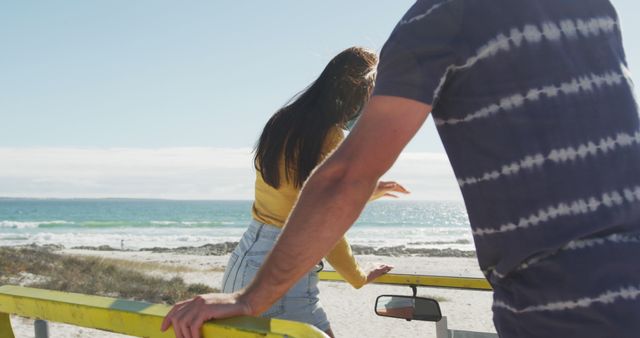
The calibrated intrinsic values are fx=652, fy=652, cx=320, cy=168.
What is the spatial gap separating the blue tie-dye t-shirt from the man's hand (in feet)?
1.62

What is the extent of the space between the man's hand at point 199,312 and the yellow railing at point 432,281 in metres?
1.39

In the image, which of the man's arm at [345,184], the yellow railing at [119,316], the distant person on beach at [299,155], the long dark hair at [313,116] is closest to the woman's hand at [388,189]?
the distant person on beach at [299,155]

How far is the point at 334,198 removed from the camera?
4.18ft

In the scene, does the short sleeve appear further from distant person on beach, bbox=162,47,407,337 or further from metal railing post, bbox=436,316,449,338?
metal railing post, bbox=436,316,449,338

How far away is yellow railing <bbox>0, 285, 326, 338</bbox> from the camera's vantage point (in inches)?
45.5

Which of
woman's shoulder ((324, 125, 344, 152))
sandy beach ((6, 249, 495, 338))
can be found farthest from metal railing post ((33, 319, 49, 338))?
sandy beach ((6, 249, 495, 338))

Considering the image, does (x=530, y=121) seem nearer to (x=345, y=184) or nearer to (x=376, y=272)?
(x=345, y=184)

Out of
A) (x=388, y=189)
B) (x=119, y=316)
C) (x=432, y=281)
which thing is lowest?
(x=432, y=281)

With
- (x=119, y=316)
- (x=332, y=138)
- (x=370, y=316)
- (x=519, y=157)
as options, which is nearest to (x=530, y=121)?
(x=519, y=157)

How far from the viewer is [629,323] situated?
1.11 meters

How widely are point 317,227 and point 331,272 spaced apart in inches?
62.8

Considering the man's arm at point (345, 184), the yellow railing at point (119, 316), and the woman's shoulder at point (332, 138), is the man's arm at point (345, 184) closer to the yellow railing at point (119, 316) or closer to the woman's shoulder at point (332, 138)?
the yellow railing at point (119, 316)

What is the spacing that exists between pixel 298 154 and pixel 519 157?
1061 millimetres

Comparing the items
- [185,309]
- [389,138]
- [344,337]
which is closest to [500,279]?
[389,138]
